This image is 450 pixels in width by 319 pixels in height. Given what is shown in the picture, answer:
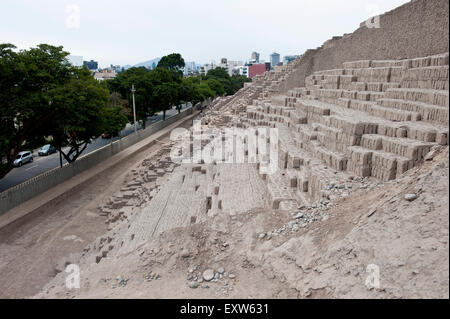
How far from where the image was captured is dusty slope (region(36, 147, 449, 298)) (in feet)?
13.8

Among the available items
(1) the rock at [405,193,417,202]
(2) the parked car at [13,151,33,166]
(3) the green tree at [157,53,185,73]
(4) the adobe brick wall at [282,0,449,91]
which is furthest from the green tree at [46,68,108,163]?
(3) the green tree at [157,53,185,73]

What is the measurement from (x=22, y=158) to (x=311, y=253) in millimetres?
18898

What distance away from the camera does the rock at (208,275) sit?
19.0ft

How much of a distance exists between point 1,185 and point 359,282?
16.1m

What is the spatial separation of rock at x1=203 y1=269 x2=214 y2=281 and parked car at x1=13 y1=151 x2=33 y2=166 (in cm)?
1697

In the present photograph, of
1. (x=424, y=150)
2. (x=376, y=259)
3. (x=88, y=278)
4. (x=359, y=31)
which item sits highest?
(x=359, y=31)

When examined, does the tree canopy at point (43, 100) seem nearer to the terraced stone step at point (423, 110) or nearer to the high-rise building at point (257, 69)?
the terraced stone step at point (423, 110)

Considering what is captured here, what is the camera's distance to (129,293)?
573 centimetres

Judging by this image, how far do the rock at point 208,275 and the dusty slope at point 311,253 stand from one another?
0.28ft

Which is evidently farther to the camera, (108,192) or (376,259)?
(108,192)

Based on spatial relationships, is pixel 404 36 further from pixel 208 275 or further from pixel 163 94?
pixel 163 94

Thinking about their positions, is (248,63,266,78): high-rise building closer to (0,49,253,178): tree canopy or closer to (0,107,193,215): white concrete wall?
(0,107,193,215): white concrete wall

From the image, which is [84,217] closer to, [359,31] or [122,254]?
[122,254]

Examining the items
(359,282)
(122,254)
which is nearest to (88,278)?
(122,254)
